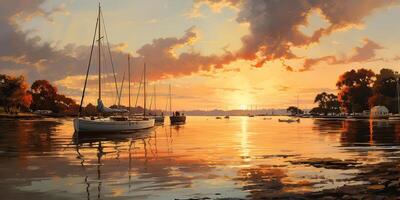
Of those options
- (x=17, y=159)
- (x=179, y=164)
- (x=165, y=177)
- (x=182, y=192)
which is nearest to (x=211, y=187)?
(x=182, y=192)

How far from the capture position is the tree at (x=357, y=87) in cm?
18788

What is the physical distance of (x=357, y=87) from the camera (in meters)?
189

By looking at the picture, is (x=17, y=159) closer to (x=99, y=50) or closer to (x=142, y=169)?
(x=142, y=169)

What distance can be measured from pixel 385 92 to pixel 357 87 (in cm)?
1656

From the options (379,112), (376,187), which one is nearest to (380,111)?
(379,112)

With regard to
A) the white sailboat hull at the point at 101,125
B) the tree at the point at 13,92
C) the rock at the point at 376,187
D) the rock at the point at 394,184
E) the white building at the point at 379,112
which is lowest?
the rock at the point at 376,187

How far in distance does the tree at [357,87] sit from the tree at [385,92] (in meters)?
9.57

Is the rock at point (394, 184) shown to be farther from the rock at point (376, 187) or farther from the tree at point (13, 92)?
the tree at point (13, 92)

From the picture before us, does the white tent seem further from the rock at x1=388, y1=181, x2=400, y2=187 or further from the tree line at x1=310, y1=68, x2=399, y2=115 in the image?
the rock at x1=388, y1=181, x2=400, y2=187

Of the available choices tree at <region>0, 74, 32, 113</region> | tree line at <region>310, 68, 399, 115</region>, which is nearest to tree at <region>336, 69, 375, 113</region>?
tree line at <region>310, 68, 399, 115</region>

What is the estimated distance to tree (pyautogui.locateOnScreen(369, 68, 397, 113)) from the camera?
557 feet

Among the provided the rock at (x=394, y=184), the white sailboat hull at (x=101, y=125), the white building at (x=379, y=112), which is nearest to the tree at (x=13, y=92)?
the white sailboat hull at (x=101, y=125)

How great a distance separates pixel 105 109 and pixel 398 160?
178 ft

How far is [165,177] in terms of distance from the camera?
21.1m
